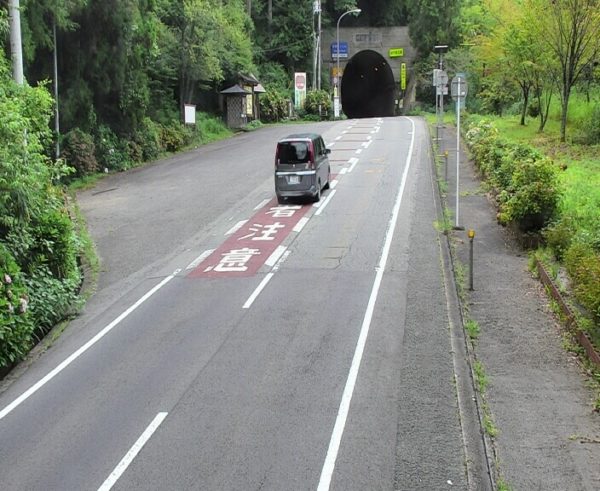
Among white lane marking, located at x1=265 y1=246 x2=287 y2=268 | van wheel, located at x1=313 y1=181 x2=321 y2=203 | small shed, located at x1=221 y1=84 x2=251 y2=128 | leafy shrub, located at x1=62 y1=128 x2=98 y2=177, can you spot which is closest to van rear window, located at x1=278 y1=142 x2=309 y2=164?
van wheel, located at x1=313 y1=181 x2=321 y2=203

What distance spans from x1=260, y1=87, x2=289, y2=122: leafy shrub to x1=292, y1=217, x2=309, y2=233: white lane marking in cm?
3797

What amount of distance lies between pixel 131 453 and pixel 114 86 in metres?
25.5

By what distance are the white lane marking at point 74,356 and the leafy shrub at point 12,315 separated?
0.85 meters

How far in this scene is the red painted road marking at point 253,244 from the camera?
588 inches

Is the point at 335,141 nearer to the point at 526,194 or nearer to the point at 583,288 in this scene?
the point at 526,194

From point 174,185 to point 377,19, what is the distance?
181 feet

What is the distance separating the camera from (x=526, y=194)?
15141 mm

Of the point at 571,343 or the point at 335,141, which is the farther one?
the point at 335,141

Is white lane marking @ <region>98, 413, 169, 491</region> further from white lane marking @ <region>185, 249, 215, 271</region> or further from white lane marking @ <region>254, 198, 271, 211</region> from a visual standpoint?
white lane marking @ <region>254, 198, 271, 211</region>

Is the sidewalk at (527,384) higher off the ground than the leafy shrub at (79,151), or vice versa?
the leafy shrub at (79,151)

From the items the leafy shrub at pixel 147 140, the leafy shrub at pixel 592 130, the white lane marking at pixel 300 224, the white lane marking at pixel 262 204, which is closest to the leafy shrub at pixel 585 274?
the white lane marking at pixel 300 224

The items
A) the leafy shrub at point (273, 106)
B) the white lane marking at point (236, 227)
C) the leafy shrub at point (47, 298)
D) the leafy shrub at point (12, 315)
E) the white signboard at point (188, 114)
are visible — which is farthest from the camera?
the leafy shrub at point (273, 106)

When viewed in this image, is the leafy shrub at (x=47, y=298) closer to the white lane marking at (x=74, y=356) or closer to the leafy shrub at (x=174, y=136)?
the white lane marking at (x=74, y=356)

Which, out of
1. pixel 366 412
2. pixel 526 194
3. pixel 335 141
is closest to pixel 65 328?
pixel 366 412
